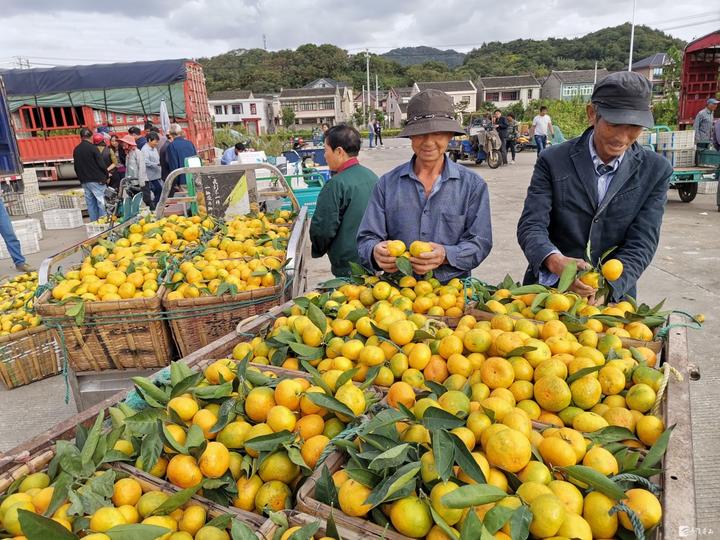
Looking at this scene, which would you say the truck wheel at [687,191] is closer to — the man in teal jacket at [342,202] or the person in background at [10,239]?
the man in teal jacket at [342,202]

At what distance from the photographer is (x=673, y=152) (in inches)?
386

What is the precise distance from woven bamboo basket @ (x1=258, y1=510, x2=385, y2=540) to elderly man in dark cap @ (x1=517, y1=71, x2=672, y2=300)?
1489 mm

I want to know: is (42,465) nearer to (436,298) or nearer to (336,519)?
(336,519)

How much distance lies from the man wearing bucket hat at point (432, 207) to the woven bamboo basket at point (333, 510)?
127 cm

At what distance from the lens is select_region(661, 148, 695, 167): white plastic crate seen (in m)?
9.78

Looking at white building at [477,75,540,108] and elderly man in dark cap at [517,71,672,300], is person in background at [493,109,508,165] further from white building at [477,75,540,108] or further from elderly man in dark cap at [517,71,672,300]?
white building at [477,75,540,108]

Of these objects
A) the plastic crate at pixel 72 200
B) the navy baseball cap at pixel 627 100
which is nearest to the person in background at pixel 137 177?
the plastic crate at pixel 72 200

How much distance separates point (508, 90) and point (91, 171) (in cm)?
6963

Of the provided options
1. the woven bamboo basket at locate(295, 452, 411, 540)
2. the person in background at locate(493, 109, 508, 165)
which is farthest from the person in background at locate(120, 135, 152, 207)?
the person in background at locate(493, 109, 508, 165)

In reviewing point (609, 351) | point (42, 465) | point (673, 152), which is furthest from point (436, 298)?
point (673, 152)

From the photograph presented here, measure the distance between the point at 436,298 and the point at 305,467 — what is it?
114 centimetres

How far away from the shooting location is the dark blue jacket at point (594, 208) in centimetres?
235

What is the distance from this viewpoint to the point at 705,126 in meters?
9.66

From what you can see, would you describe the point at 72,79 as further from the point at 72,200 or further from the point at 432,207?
the point at 432,207
